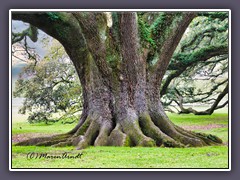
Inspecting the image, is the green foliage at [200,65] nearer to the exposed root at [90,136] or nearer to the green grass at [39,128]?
the exposed root at [90,136]

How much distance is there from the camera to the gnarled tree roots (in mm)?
7445

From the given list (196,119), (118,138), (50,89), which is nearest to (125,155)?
(118,138)

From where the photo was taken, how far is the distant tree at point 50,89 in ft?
23.1

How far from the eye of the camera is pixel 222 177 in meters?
6.12

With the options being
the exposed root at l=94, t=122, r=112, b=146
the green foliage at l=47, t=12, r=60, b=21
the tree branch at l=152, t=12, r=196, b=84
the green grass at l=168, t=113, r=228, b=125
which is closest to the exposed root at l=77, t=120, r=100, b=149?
the exposed root at l=94, t=122, r=112, b=146

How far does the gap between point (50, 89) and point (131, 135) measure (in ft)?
5.45

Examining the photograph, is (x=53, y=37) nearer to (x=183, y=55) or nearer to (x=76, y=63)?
(x=76, y=63)

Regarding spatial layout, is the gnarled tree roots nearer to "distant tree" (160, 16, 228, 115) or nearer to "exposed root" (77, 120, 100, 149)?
"exposed root" (77, 120, 100, 149)

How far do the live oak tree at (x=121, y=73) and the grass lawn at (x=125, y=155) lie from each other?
300 millimetres

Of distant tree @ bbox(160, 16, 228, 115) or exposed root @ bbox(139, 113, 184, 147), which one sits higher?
distant tree @ bbox(160, 16, 228, 115)

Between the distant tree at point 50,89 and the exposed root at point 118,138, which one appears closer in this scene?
the distant tree at point 50,89

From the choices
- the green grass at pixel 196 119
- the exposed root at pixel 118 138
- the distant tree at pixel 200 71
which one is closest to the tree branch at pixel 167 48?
the distant tree at pixel 200 71

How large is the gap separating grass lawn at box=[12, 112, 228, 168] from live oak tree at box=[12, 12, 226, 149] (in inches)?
11.8
